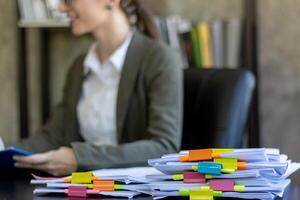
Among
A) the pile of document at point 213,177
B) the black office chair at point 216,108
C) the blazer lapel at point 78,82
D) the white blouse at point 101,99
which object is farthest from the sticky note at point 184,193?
the blazer lapel at point 78,82

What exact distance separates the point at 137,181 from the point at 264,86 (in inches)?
70.7

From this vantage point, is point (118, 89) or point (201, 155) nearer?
point (201, 155)

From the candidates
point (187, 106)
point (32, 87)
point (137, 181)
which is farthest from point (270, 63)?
point (137, 181)

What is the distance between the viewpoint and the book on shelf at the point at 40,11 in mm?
2967

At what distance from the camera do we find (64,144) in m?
1.99

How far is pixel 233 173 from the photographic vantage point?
93cm

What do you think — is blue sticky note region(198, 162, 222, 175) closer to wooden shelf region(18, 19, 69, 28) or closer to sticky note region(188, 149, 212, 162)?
sticky note region(188, 149, 212, 162)

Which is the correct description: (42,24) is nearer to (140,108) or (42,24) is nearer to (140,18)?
(140,18)

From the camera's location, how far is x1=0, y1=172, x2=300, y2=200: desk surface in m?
1.01

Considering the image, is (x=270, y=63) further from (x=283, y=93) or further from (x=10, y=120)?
(x=10, y=120)

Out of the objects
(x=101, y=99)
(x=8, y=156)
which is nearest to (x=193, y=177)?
(x=8, y=156)

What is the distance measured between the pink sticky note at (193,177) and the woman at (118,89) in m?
0.59

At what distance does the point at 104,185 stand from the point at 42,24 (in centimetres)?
205

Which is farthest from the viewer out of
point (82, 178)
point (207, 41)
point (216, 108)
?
point (207, 41)
